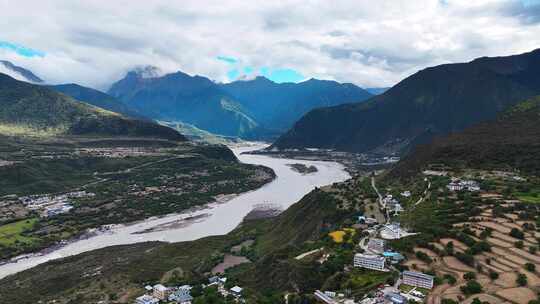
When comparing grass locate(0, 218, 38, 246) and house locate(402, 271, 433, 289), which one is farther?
grass locate(0, 218, 38, 246)

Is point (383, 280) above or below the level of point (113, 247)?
above

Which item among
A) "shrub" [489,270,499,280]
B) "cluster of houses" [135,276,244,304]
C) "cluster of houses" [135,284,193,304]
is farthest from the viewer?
"cluster of houses" [135,284,193,304]

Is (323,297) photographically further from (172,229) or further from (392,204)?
(172,229)

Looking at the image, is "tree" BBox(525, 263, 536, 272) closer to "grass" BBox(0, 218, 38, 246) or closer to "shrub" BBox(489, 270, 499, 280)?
"shrub" BBox(489, 270, 499, 280)

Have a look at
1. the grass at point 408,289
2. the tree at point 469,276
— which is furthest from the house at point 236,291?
the tree at point 469,276

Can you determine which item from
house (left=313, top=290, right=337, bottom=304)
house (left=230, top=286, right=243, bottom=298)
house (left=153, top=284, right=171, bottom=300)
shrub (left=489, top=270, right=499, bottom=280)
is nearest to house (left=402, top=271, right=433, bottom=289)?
shrub (left=489, top=270, right=499, bottom=280)

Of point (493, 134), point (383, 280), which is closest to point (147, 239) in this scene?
point (383, 280)

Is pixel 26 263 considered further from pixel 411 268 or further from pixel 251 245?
pixel 411 268
